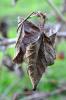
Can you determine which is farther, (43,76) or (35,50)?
(43,76)

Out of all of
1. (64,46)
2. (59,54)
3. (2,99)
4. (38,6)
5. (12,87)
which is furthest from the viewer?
(38,6)

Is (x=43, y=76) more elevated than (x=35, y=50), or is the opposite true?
(x=35, y=50)

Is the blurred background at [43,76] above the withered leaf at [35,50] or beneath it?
beneath

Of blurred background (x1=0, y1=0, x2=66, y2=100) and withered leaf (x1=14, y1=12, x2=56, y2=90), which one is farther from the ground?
withered leaf (x1=14, y1=12, x2=56, y2=90)

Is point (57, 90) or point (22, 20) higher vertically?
point (22, 20)

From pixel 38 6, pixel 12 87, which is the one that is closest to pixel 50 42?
pixel 12 87

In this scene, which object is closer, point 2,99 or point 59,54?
point 2,99

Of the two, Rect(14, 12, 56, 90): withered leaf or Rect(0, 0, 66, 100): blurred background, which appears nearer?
Rect(14, 12, 56, 90): withered leaf

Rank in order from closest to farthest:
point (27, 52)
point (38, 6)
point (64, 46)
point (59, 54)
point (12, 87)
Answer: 1. point (27, 52)
2. point (12, 87)
3. point (59, 54)
4. point (64, 46)
5. point (38, 6)

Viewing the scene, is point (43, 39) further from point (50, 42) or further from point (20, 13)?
point (20, 13)

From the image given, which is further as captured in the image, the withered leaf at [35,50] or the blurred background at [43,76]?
the blurred background at [43,76]

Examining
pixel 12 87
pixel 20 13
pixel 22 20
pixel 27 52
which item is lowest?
pixel 12 87
